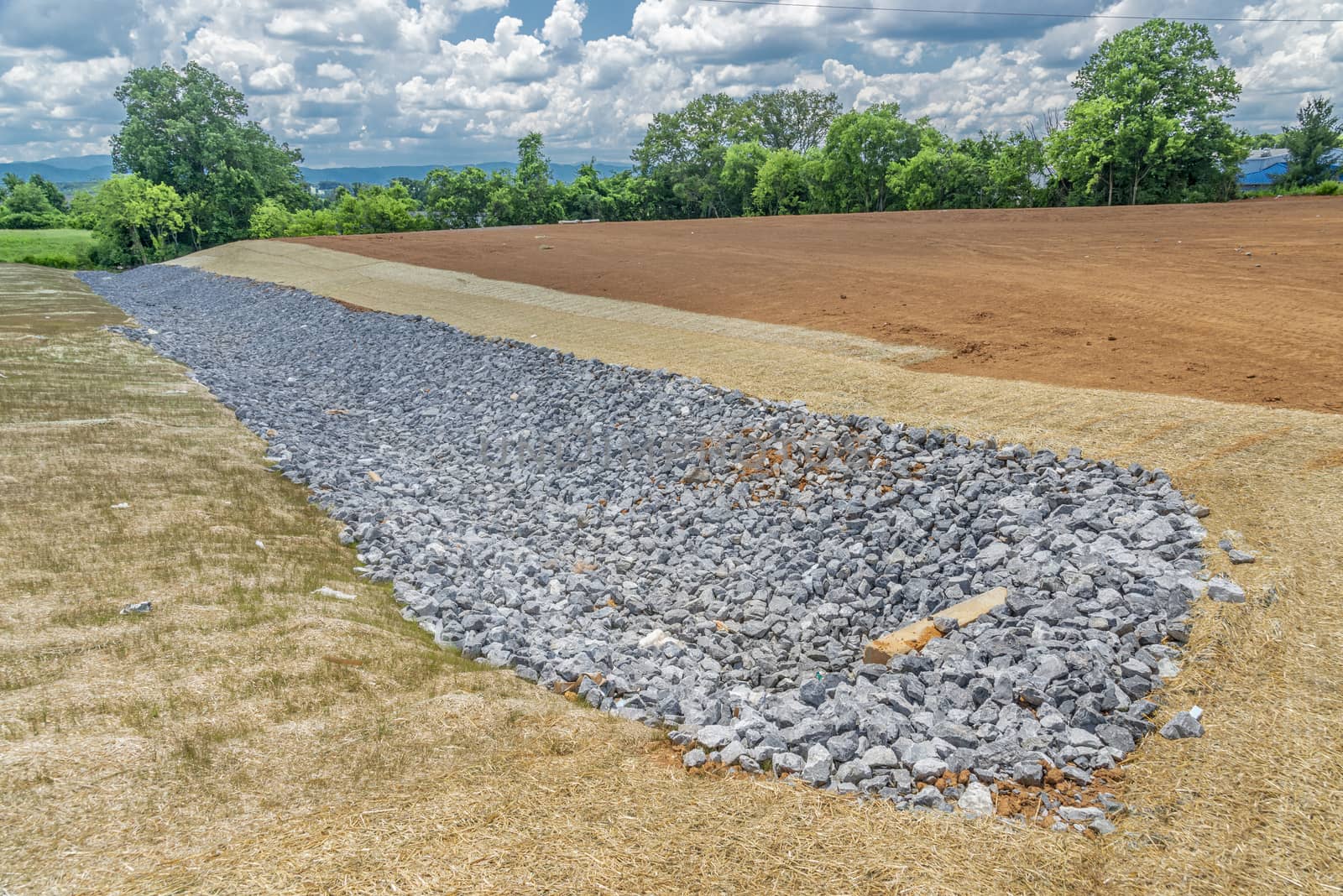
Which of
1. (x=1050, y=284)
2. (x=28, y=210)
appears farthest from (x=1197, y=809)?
(x=28, y=210)

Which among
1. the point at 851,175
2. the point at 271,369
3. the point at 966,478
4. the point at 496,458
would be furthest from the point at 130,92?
the point at 966,478

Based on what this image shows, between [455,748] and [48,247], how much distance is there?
297 feet

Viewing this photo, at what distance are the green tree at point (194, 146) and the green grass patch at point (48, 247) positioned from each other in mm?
8958

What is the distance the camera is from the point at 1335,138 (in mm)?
A: 53625

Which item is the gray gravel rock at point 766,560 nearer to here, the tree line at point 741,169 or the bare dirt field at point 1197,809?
the bare dirt field at point 1197,809

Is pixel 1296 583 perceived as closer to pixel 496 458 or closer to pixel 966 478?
pixel 966 478

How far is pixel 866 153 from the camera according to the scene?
71812 millimetres

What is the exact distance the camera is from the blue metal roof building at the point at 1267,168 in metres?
53.1

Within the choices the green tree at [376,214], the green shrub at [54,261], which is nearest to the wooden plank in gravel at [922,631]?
the green shrub at [54,261]

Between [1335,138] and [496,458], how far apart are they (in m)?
64.5

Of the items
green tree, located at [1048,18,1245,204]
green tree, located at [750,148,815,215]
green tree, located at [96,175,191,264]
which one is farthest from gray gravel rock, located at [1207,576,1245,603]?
green tree, located at [96,175,191,264]

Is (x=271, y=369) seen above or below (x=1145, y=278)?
below

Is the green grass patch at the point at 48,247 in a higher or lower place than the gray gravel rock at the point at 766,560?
higher

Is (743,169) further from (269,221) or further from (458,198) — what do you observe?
(269,221)
